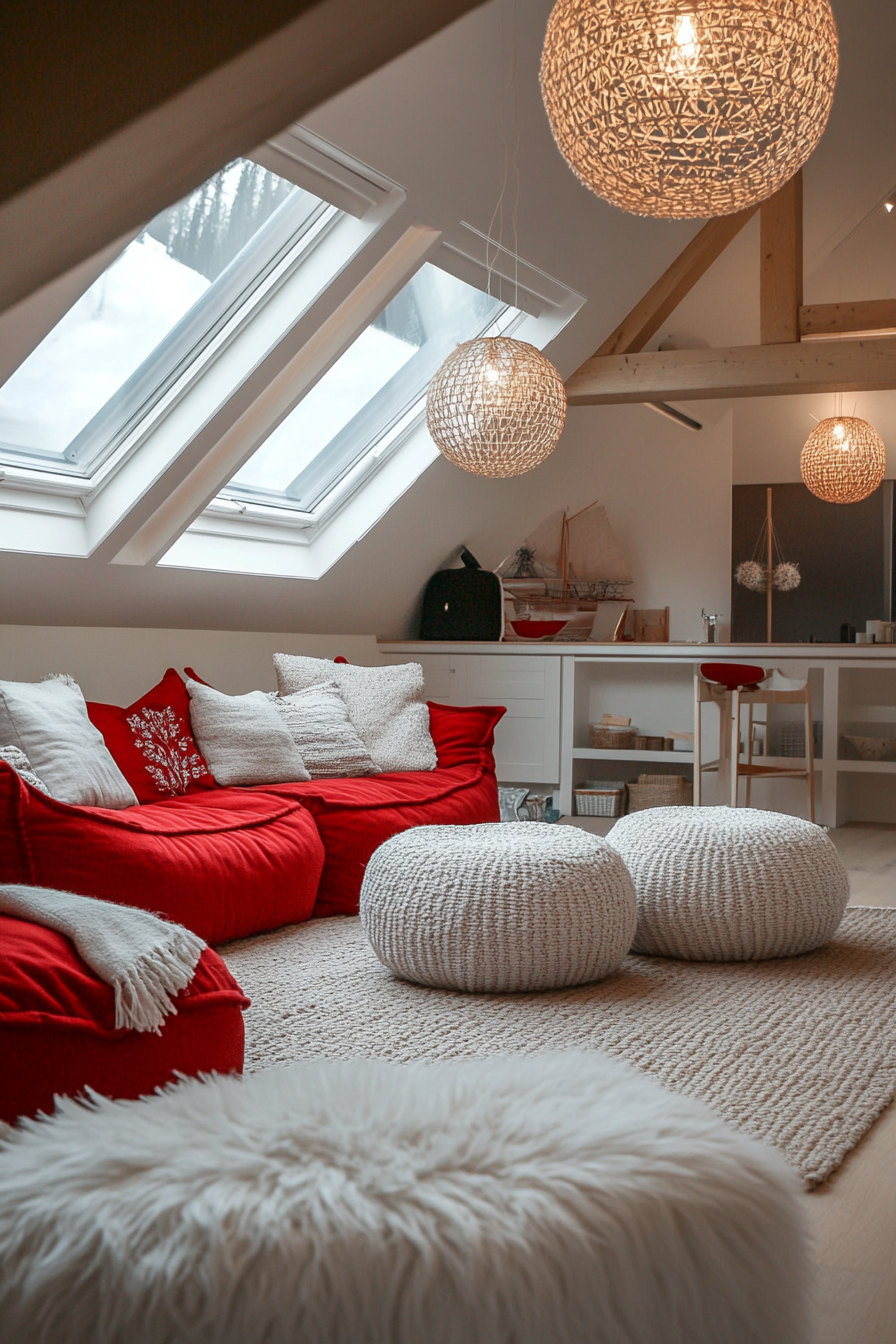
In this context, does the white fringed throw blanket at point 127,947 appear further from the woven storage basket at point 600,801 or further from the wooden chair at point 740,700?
the woven storage basket at point 600,801

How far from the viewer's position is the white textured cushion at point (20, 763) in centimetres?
310

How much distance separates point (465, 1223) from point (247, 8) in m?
0.93

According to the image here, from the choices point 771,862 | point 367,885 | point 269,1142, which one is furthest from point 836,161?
point 269,1142

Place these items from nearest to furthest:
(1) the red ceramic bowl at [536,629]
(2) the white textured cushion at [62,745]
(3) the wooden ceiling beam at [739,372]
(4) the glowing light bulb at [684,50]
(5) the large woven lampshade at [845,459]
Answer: (4) the glowing light bulb at [684,50] → (2) the white textured cushion at [62,745] → (3) the wooden ceiling beam at [739,372] → (1) the red ceramic bowl at [536,629] → (5) the large woven lampshade at [845,459]

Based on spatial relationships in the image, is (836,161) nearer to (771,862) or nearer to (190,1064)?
(771,862)

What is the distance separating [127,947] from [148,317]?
8.98 ft

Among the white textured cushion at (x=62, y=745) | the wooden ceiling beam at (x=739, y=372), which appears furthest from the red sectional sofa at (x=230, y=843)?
the wooden ceiling beam at (x=739, y=372)

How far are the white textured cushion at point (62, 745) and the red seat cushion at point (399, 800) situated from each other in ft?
2.07

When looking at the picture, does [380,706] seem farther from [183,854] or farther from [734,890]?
[734,890]

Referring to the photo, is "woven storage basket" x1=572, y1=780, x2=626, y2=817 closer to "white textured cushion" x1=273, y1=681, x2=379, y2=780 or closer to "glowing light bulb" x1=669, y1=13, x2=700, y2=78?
"white textured cushion" x1=273, y1=681, x2=379, y2=780

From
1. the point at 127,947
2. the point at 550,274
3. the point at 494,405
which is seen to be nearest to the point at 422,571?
the point at 550,274

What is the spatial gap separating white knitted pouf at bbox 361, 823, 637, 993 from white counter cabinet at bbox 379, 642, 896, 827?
3.23 meters

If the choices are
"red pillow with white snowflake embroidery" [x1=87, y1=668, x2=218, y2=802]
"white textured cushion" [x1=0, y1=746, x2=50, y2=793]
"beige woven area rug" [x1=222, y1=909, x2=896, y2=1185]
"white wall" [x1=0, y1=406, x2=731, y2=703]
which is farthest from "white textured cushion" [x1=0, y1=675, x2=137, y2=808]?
"white wall" [x1=0, y1=406, x2=731, y2=703]

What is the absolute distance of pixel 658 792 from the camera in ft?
20.1
